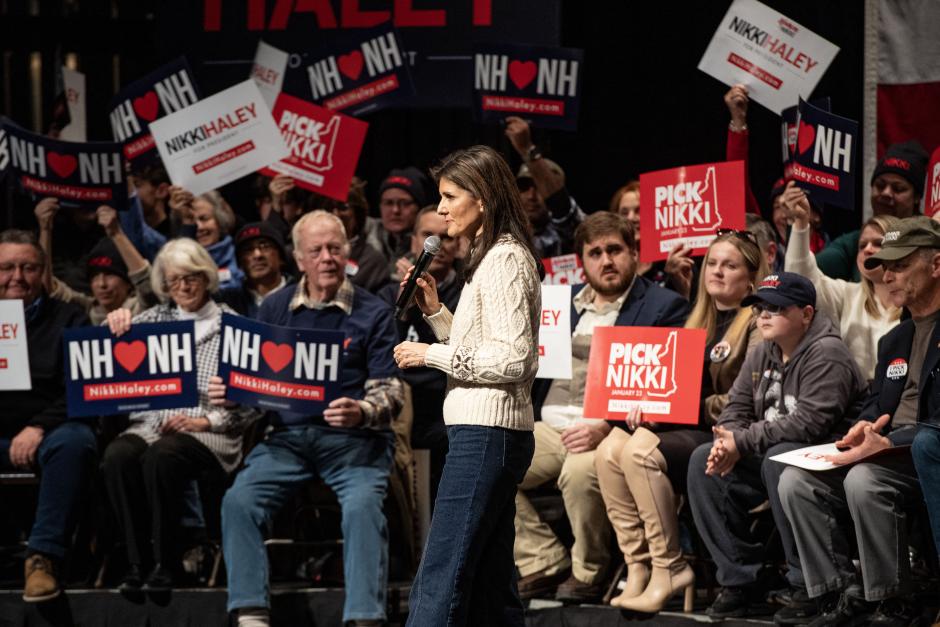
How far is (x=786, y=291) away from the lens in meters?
5.12

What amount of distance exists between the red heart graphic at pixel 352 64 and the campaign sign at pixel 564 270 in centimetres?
155

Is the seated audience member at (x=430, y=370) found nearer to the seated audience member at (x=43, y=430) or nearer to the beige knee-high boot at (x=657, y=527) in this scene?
the beige knee-high boot at (x=657, y=527)

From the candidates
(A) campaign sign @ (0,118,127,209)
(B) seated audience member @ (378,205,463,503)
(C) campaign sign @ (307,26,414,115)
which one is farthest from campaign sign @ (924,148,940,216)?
(A) campaign sign @ (0,118,127,209)

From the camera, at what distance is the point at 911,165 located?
233 inches

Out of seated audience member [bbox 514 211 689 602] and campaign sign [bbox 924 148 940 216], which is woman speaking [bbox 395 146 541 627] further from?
campaign sign [bbox 924 148 940 216]

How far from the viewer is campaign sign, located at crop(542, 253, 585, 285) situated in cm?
651

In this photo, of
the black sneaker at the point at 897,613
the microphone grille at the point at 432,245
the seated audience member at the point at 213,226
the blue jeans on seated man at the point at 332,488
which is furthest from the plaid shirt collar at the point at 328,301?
the black sneaker at the point at 897,613

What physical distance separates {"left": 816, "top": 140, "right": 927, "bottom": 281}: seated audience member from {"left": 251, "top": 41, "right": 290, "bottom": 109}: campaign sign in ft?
10.3

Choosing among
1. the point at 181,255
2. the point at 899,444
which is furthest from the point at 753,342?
the point at 181,255

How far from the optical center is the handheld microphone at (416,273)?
4.02 meters

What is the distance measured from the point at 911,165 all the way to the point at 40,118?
560 cm

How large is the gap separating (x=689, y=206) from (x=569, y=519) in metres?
1.46

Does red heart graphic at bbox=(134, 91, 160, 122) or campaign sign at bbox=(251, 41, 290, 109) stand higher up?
campaign sign at bbox=(251, 41, 290, 109)

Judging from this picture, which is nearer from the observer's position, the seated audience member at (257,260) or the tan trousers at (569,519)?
the tan trousers at (569,519)
